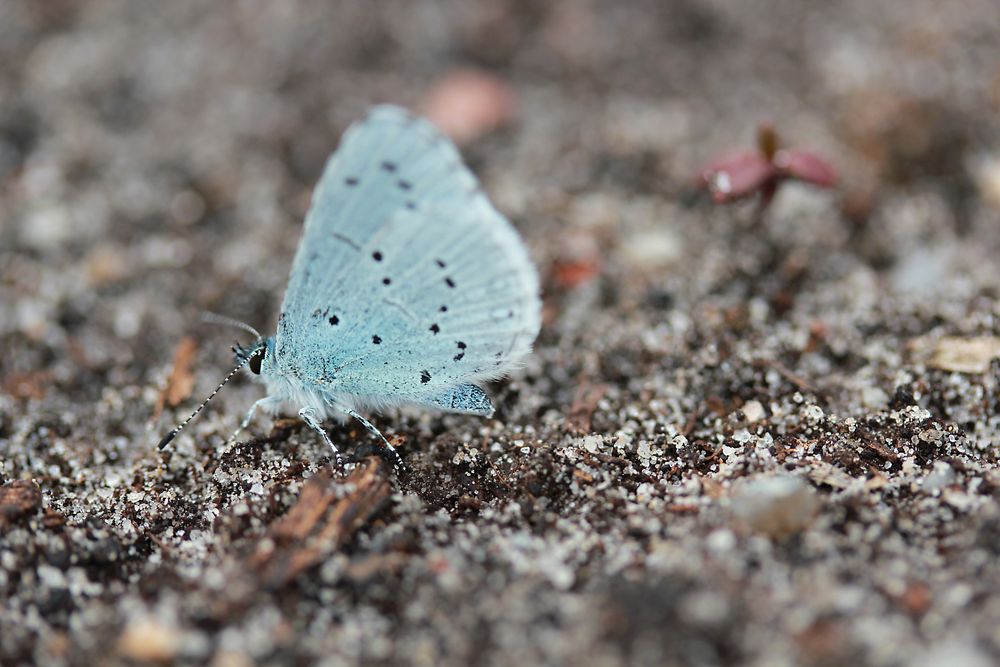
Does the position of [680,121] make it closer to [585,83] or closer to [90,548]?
[585,83]

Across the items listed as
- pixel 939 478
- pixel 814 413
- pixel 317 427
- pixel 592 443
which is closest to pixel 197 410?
pixel 317 427

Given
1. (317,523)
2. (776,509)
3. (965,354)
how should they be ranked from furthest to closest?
(965,354) → (317,523) → (776,509)

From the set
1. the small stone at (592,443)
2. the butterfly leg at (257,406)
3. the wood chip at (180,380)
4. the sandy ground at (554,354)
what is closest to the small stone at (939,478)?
the sandy ground at (554,354)

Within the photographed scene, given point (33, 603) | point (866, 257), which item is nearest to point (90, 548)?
point (33, 603)

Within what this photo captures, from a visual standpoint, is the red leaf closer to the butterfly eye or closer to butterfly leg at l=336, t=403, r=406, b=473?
butterfly leg at l=336, t=403, r=406, b=473

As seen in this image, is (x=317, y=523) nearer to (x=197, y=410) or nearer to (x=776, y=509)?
(x=197, y=410)
